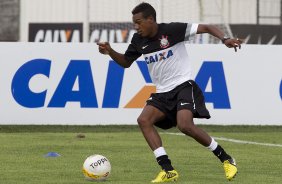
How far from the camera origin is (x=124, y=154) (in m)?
14.5

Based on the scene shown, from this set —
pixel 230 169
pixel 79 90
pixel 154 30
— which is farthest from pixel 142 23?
pixel 79 90

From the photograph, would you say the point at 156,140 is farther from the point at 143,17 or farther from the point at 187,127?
the point at 143,17

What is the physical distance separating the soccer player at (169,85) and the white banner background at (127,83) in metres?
8.78

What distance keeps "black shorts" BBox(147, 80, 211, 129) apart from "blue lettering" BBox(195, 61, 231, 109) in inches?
350

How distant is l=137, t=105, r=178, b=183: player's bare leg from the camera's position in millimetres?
10812

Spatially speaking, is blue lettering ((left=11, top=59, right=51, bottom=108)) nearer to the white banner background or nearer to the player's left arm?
the white banner background

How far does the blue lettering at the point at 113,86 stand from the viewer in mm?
20172

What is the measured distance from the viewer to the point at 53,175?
11.5 metres

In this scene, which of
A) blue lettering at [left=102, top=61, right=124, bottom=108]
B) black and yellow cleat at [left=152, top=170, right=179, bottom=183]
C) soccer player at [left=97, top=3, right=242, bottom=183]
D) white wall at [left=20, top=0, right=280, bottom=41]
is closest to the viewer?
black and yellow cleat at [left=152, top=170, right=179, bottom=183]

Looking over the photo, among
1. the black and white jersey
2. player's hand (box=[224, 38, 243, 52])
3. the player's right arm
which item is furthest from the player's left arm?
the player's right arm

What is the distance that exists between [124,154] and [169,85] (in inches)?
134

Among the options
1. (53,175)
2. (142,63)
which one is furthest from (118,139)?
(53,175)

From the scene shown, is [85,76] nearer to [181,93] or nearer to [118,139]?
[118,139]

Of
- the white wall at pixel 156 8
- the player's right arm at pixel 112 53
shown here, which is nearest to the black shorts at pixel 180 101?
the player's right arm at pixel 112 53
